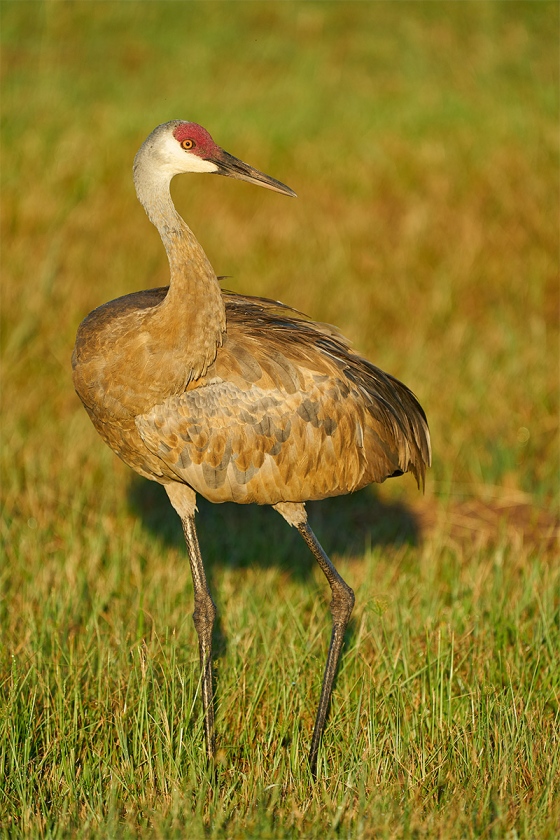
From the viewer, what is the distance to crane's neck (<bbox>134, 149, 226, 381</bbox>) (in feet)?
13.0

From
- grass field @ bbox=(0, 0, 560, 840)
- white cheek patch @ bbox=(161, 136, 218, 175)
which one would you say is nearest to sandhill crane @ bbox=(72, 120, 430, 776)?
white cheek patch @ bbox=(161, 136, 218, 175)

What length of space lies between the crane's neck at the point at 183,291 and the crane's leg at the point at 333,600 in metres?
0.77

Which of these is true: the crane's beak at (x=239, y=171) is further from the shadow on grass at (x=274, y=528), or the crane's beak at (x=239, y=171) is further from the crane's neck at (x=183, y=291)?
the shadow on grass at (x=274, y=528)

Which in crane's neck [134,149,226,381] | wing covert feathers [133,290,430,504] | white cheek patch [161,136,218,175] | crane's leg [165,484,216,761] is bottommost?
crane's leg [165,484,216,761]

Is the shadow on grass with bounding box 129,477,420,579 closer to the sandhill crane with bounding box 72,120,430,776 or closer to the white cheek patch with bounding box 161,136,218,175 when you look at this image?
the sandhill crane with bounding box 72,120,430,776

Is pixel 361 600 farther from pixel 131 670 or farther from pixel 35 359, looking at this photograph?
pixel 35 359

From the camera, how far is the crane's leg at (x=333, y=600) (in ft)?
13.8

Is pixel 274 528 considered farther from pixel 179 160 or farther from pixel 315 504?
pixel 179 160

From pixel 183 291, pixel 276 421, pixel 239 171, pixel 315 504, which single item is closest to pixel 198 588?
pixel 276 421

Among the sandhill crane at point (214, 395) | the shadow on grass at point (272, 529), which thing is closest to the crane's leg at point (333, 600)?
the sandhill crane at point (214, 395)

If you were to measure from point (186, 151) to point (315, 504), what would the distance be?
9.55 feet

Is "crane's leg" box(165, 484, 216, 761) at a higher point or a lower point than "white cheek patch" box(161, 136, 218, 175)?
lower

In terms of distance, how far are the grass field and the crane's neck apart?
4.27 ft

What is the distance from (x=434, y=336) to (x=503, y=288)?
3.56ft
